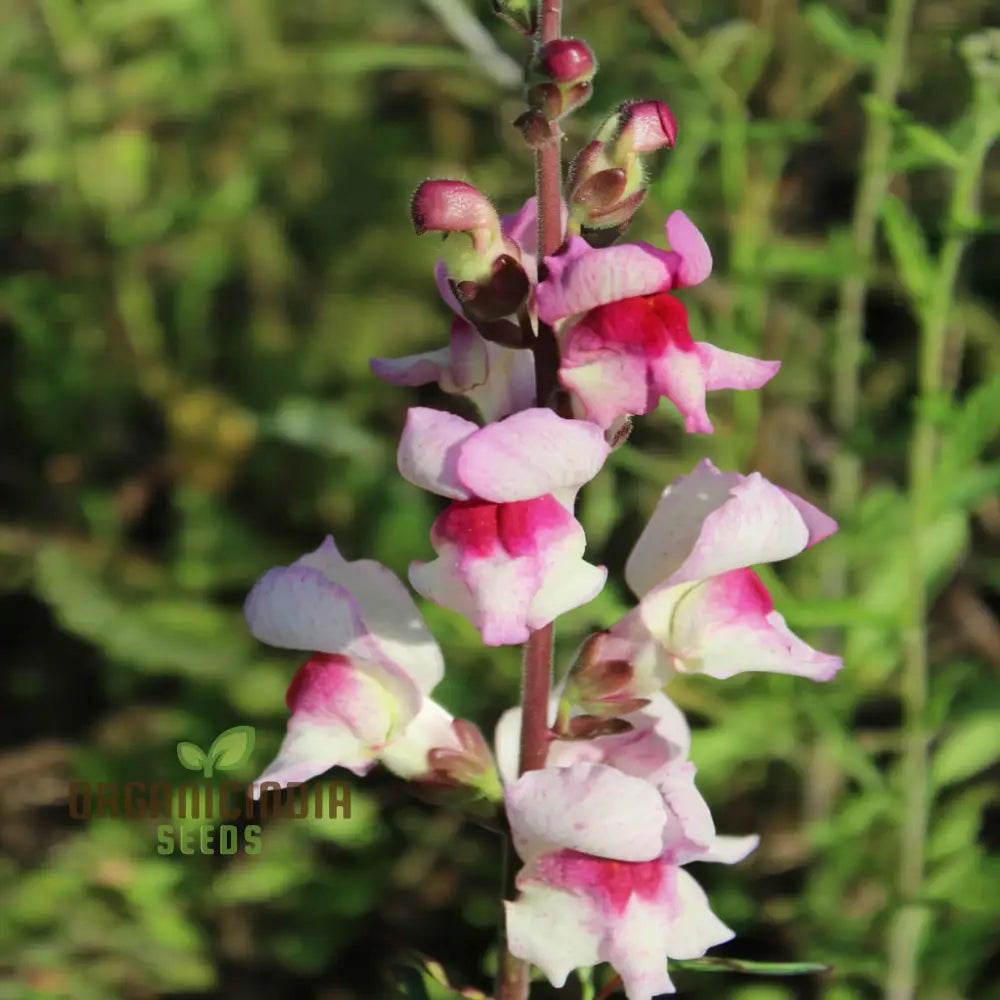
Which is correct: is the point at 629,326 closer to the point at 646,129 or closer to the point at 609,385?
the point at 609,385

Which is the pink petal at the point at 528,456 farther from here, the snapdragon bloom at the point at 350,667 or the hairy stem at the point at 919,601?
the hairy stem at the point at 919,601

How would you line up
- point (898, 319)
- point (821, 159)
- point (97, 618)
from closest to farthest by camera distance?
1. point (97, 618)
2. point (821, 159)
3. point (898, 319)

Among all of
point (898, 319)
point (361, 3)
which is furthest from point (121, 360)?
point (898, 319)

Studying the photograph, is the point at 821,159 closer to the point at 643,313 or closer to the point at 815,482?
the point at 815,482

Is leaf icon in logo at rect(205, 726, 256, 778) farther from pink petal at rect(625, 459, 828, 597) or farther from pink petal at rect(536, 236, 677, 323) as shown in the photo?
pink petal at rect(536, 236, 677, 323)

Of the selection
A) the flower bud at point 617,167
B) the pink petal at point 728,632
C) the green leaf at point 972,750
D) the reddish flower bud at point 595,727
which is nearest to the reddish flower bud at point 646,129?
the flower bud at point 617,167
